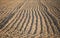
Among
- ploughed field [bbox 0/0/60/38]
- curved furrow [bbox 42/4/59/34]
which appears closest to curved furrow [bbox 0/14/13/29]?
ploughed field [bbox 0/0/60/38]

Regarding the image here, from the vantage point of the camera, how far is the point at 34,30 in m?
1.31

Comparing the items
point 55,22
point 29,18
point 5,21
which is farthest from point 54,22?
point 5,21

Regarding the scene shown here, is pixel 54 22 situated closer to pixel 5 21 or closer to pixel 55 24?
pixel 55 24

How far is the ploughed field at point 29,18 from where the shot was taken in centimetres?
128

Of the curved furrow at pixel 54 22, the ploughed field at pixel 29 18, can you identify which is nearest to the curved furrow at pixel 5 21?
the ploughed field at pixel 29 18

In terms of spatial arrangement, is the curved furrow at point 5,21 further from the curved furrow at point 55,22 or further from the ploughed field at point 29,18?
the curved furrow at point 55,22

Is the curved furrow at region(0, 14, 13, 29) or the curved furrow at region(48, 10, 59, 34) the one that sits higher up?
the curved furrow at region(0, 14, 13, 29)

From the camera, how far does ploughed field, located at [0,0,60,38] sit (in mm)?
1276

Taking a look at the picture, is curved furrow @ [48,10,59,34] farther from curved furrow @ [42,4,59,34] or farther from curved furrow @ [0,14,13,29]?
curved furrow @ [0,14,13,29]

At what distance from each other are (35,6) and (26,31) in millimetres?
521

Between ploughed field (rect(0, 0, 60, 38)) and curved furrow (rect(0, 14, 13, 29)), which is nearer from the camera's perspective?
ploughed field (rect(0, 0, 60, 38))

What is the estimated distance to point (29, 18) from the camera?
151 cm

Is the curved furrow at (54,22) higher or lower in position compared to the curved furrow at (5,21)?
lower

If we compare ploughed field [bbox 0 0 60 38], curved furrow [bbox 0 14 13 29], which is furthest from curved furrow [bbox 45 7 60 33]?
curved furrow [bbox 0 14 13 29]
